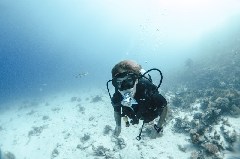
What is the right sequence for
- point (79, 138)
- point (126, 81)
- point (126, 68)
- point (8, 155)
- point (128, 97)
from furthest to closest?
point (8, 155)
point (79, 138)
point (126, 68)
point (126, 81)
point (128, 97)

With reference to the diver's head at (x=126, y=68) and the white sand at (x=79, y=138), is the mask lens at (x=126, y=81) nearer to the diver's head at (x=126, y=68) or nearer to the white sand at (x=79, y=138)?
the diver's head at (x=126, y=68)

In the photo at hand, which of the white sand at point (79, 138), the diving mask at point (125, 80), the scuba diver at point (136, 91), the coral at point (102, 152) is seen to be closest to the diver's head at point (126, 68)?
the scuba diver at point (136, 91)

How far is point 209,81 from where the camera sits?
936 inches

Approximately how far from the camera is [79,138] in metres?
18.2

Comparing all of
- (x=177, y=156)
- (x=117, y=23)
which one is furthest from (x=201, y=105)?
(x=117, y=23)

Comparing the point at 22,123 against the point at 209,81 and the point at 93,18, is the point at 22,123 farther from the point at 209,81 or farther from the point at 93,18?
the point at 93,18

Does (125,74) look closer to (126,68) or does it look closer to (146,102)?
(126,68)

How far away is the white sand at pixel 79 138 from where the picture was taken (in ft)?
44.5

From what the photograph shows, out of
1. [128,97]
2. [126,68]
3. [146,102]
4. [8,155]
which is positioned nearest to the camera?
[128,97]

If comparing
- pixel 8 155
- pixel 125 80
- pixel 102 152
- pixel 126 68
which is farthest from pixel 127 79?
pixel 8 155

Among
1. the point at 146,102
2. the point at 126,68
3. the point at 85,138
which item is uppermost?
the point at 126,68

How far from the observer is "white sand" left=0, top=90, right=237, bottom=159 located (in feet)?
44.5

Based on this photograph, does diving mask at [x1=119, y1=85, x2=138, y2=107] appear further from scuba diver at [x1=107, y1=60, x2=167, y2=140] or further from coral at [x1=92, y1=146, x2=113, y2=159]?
coral at [x1=92, y1=146, x2=113, y2=159]

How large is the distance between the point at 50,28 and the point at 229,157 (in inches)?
7109
